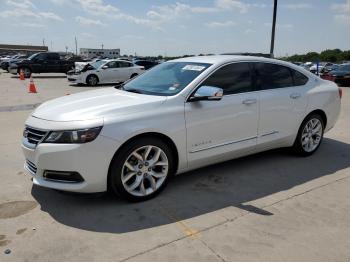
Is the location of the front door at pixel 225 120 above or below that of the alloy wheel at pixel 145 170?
above

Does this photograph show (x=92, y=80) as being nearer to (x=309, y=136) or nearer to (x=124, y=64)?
(x=124, y=64)

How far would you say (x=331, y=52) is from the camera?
79.9 meters

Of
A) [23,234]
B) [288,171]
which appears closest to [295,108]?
[288,171]

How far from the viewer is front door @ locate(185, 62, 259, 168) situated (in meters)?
4.41

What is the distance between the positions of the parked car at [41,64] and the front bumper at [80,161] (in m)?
22.9

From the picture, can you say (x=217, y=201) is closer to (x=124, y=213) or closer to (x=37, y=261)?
(x=124, y=213)

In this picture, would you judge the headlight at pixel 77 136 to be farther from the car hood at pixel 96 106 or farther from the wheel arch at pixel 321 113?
the wheel arch at pixel 321 113

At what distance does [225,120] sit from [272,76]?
1.22 meters

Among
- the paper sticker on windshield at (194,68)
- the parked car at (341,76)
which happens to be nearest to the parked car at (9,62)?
the parked car at (341,76)

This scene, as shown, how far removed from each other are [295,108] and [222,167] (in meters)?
1.39

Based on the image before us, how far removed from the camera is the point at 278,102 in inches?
205

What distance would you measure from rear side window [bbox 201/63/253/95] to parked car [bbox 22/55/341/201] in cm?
1

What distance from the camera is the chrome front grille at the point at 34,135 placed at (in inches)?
152

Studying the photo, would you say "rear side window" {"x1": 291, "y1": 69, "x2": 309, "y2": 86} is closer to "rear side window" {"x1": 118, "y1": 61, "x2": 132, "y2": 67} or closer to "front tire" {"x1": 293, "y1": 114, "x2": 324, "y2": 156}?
"front tire" {"x1": 293, "y1": 114, "x2": 324, "y2": 156}
